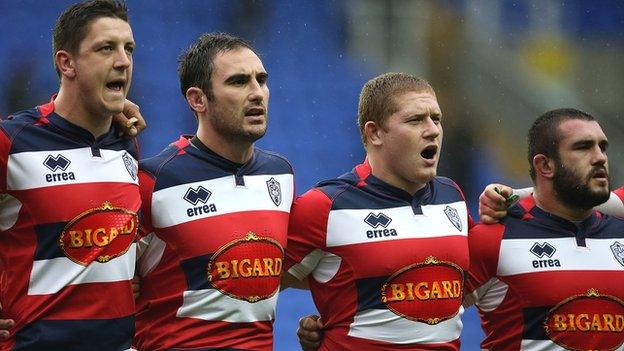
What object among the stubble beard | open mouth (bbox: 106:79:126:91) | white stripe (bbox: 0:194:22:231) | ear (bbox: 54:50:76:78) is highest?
ear (bbox: 54:50:76:78)

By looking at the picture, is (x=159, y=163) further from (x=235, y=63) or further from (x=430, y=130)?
(x=430, y=130)

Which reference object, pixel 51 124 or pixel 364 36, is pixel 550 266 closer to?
pixel 51 124

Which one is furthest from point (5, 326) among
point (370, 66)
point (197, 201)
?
point (370, 66)

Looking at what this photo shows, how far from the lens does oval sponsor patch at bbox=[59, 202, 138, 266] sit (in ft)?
12.8

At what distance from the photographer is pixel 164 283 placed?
413 centimetres

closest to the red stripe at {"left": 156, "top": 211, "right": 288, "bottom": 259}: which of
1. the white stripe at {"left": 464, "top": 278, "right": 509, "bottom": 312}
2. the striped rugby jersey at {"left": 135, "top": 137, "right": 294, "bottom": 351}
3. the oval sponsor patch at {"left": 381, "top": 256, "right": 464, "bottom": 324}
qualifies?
the striped rugby jersey at {"left": 135, "top": 137, "right": 294, "bottom": 351}

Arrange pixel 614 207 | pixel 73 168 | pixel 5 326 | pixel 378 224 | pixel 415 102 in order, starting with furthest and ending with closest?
pixel 614 207 → pixel 415 102 → pixel 378 224 → pixel 73 168 → pixel 5 326

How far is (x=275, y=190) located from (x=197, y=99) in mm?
444

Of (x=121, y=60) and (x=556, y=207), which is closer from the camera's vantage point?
(x=121, y=60)

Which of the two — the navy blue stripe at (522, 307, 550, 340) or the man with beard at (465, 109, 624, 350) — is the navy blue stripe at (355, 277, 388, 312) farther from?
the navy blue stripe at (522, 307, 550, 340)

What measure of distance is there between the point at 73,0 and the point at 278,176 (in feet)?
13.3

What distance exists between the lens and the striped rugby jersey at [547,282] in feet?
14.5

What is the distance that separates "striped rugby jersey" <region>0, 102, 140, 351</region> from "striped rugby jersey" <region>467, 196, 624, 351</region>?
4.57ft

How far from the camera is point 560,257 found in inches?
177
